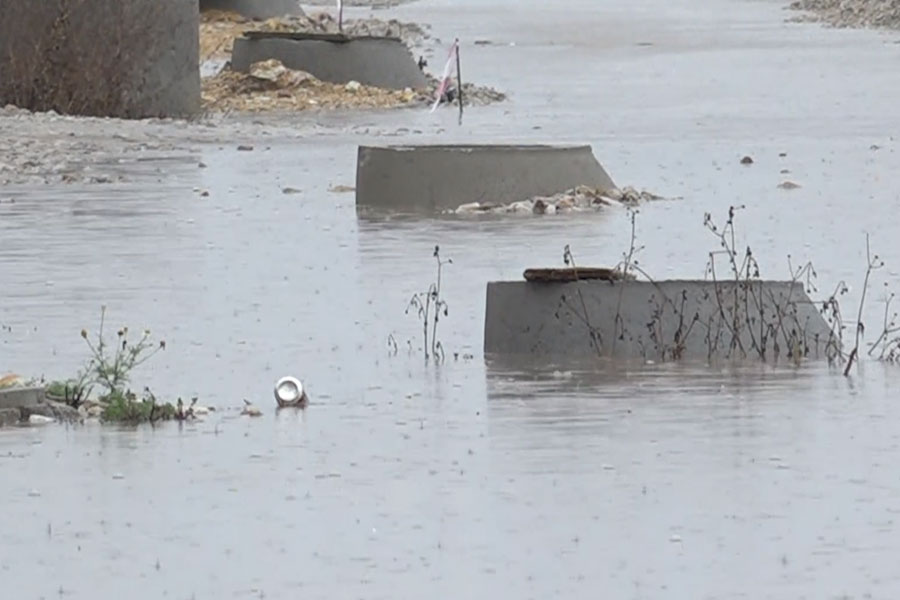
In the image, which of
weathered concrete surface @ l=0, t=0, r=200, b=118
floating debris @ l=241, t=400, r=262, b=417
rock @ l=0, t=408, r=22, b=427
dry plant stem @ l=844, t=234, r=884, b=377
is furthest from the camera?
weathered concrete surface @ l=0, t=0, r=200, b=118

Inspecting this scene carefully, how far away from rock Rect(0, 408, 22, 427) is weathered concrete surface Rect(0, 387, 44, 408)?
0.05ft

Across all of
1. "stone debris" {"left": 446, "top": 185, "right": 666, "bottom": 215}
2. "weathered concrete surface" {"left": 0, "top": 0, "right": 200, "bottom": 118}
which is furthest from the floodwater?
"weathered concrete surface" {"left": 0, "top": 0, "right": 200, "bottom": 118}

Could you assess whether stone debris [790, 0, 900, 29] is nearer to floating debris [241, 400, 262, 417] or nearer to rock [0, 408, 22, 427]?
floating debris [241, 400, 262, 417]

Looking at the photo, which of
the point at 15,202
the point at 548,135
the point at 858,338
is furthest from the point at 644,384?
the point at 548,135

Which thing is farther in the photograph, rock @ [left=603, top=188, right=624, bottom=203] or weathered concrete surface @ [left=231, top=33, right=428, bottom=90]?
weathered concrete surface @ [left=231, top=33, right=428, bottom=90]

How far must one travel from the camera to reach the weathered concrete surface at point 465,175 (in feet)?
62.7

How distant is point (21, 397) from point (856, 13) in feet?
153

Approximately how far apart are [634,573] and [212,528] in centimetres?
139

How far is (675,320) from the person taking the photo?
12.0 meters

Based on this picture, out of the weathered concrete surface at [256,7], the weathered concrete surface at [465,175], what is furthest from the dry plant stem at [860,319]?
the weathered concrete surface at [256,7]

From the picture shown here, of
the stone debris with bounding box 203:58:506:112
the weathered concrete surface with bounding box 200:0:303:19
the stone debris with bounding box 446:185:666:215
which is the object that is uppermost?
the weathered concrete surface with bounding box 200:0:303:19

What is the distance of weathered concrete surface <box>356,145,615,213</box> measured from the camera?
62.7 ft

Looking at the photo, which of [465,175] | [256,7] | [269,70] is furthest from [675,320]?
[256,7]

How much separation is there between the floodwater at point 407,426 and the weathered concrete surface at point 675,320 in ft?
0.84
